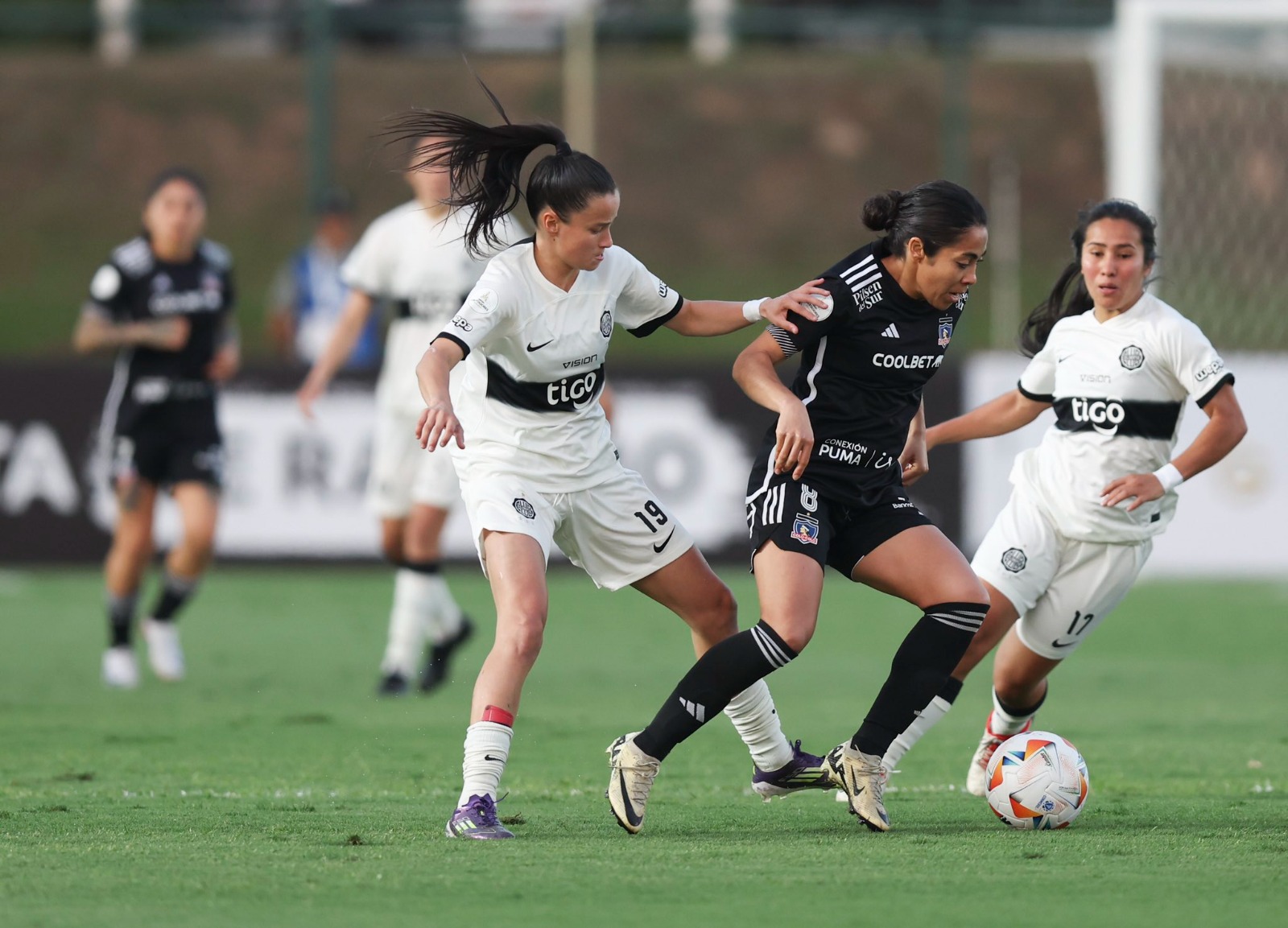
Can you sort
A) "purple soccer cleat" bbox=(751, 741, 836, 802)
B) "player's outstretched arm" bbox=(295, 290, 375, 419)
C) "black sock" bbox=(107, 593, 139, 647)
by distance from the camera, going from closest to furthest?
"purple soccer cleat" bbox=(751, 741, 836, 802) < "player's outstretched arm" bbox=(295, 290, 375, 419) < "black sock" bbox=(107, 593, 139, 647)

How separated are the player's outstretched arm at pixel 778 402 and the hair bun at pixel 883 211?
47 centimetres

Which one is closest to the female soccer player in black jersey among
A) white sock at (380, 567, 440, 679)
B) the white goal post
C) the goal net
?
white sock at (380, 567, 440, 679)

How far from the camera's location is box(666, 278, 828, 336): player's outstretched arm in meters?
5.43

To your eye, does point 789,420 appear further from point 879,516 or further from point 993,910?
point 993,910

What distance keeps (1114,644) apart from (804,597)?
20.3ft

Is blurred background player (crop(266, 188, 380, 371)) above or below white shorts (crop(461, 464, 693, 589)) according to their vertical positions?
above

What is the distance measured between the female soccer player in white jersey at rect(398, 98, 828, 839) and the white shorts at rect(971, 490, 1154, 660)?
952 mm

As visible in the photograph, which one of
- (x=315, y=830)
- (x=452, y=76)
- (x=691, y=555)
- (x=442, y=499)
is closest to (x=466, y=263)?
(x=442, y=499)

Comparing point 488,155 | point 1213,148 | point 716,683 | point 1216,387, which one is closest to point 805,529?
point 716,683

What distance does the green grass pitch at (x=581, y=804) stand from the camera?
4.23 meters

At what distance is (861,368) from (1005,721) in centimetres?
148

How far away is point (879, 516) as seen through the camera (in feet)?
18.2

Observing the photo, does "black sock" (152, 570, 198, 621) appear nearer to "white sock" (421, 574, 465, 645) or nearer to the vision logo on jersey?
"white sock" (421, 574, 465, 645)

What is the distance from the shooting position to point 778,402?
5.28 m
